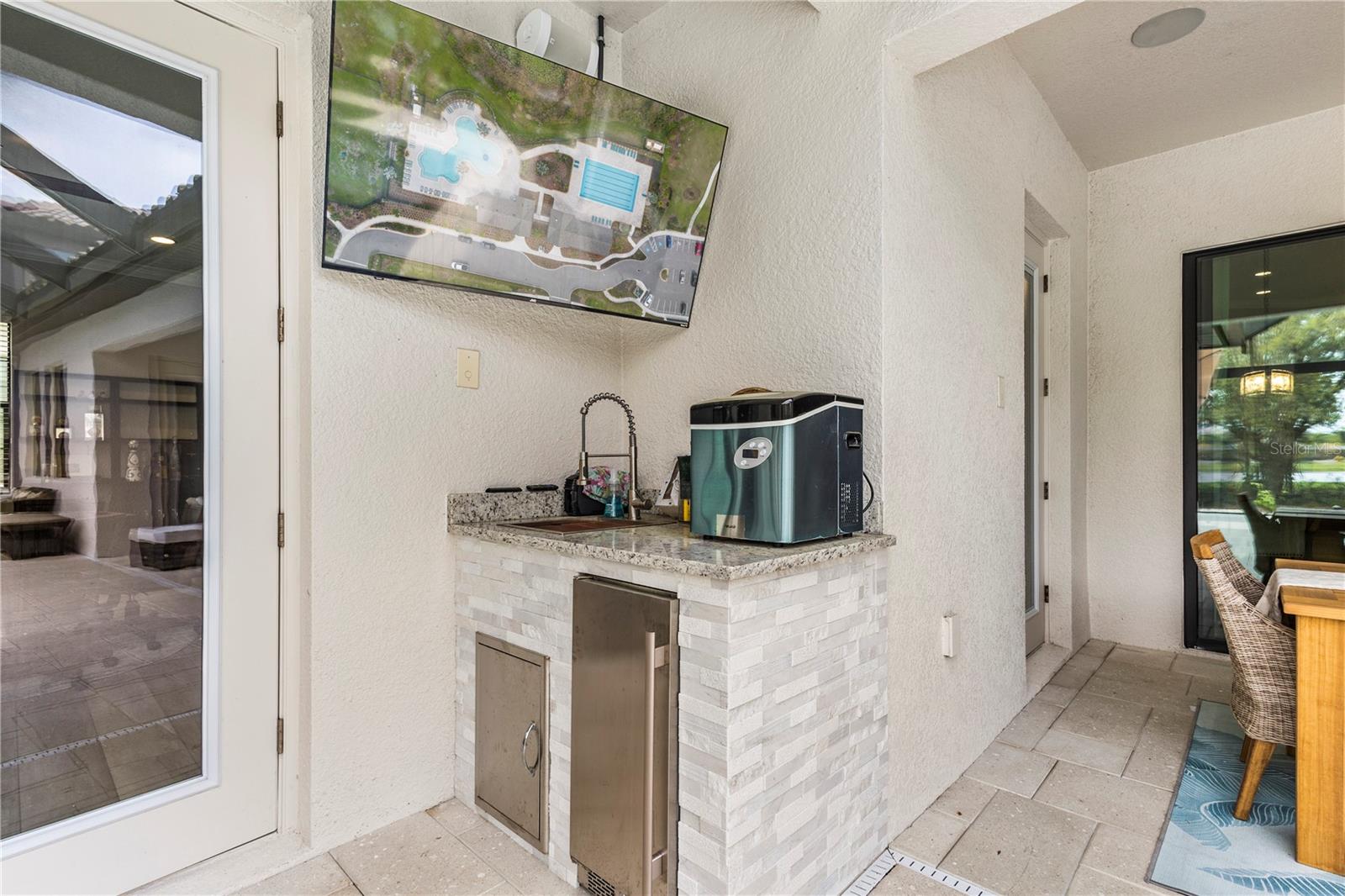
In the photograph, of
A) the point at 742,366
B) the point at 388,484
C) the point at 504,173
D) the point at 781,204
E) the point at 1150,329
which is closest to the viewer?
the point at 504,173

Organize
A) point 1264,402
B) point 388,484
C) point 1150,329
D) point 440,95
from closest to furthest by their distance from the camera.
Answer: point 440,95
point 388,484
point 1264,402
point 1150,329

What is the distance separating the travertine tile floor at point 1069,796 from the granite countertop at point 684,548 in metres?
0.88

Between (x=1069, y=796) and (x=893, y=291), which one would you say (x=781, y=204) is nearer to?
(x=893, y=291)

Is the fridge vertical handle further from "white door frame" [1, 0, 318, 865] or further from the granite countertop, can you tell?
"white door frame" [1, 0, 318, 865]

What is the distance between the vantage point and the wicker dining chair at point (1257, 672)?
189 centimetres

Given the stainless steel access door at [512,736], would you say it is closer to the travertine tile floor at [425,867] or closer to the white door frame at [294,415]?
the travertine tile floor at [425,867]

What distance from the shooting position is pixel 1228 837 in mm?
1880

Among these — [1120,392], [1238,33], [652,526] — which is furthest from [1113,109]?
[652,526]

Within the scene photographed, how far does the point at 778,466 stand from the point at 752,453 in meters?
0.08

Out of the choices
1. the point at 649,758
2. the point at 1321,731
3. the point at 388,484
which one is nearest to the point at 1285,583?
the point at 1321,731

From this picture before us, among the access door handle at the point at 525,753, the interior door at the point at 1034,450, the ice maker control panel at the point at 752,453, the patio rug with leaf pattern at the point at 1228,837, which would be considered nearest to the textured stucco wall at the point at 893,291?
the ice maker control panel at the point at 752,453

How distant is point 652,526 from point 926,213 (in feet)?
4.30

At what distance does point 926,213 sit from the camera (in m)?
2.08

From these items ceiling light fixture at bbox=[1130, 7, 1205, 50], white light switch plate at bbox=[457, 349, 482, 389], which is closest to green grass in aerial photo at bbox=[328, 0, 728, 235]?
white light switch plate at bbox=[457, 349, 482, 389]
